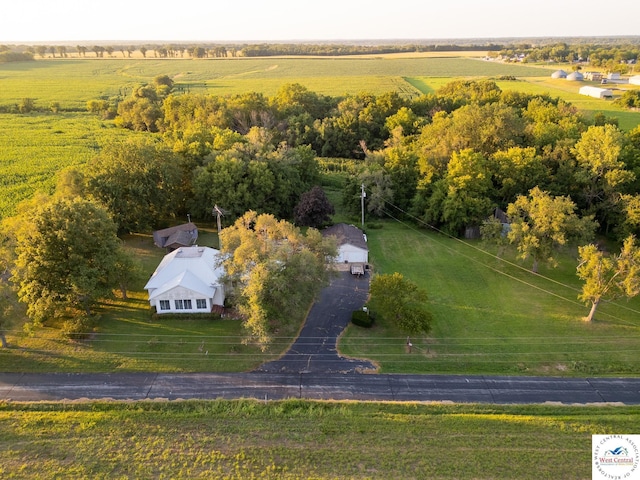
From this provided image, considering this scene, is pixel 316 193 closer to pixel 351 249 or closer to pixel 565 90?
pixel 351 249

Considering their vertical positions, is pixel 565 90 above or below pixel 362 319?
above

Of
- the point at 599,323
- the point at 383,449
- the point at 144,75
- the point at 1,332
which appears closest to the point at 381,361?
the point at 383,449

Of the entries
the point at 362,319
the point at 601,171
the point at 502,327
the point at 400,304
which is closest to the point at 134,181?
the point at 362,319

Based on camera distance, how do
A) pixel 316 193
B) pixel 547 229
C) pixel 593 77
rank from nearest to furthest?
pixel 547 229, pixel 316 193, pixel 593 77

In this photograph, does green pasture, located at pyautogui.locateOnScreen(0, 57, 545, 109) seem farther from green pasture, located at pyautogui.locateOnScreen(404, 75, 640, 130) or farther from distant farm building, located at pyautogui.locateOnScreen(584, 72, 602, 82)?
distant farm building, located at pyautogui.locateOnScreen(584, 72, 602, 82)

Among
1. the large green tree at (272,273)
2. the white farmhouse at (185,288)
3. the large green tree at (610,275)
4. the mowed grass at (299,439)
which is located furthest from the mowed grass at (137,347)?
the large green tree at (610,275)

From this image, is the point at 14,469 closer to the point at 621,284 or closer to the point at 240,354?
the point at 240,354

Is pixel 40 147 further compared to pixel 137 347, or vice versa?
pixel 40 147

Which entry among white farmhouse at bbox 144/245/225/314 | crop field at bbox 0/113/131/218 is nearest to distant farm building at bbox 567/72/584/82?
crop field at bbox 0/113/131/218
